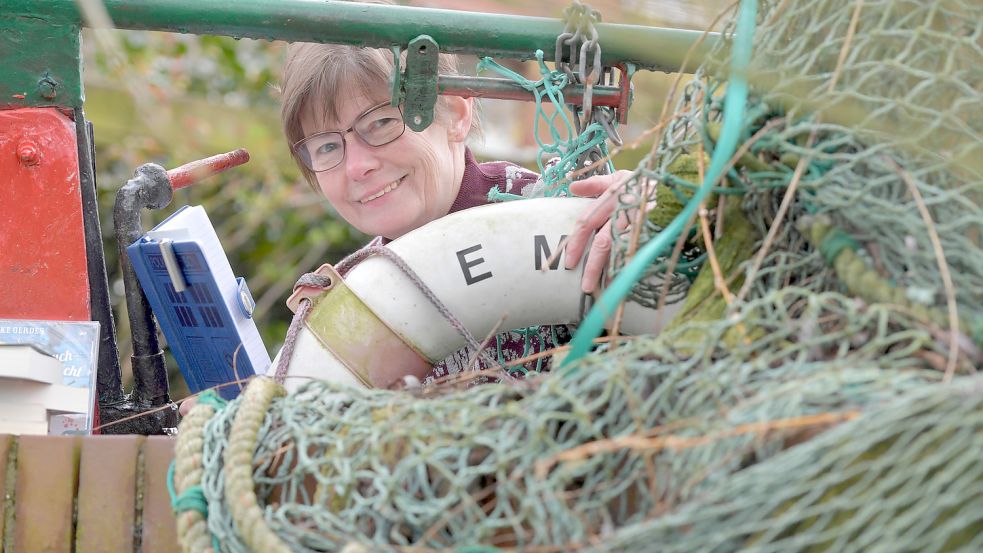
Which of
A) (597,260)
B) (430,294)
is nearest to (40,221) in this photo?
(430,294)

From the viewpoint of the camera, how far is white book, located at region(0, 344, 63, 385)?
1.74 metres

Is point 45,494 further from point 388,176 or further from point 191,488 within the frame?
point 388,176

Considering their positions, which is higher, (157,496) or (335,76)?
(335,76)

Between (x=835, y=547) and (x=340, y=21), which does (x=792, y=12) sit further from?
(x=340, y=21)

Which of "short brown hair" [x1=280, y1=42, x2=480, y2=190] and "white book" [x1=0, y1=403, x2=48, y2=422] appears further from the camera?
"short brown hair" [x1=280, y1=42, x2=480, y2=190]

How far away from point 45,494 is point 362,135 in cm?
115

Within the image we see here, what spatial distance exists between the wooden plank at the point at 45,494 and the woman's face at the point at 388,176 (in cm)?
106

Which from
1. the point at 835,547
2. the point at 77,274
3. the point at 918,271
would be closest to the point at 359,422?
the point at 835,547

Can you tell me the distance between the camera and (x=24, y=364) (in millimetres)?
1759

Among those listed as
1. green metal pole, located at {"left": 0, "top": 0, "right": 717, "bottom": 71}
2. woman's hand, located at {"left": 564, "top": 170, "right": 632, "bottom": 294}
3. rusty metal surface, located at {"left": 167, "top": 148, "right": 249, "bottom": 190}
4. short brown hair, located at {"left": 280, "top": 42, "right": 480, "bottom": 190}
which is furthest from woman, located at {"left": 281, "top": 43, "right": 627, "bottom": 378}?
woman's hand, located at {"left": 564, "top": 170, "right": 632, "bottom": 294}

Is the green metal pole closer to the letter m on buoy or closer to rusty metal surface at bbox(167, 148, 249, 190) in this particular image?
rusty metal surface at bbox(167, 148, 249, 190)

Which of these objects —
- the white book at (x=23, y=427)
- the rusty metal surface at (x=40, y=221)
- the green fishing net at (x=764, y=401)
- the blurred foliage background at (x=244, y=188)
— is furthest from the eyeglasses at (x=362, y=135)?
the blurred foliage background at (x=244, y=188)

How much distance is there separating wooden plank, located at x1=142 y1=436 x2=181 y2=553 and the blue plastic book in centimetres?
57

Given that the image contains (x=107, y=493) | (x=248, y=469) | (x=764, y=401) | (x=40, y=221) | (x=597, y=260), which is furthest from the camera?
(x=40, y=221)
